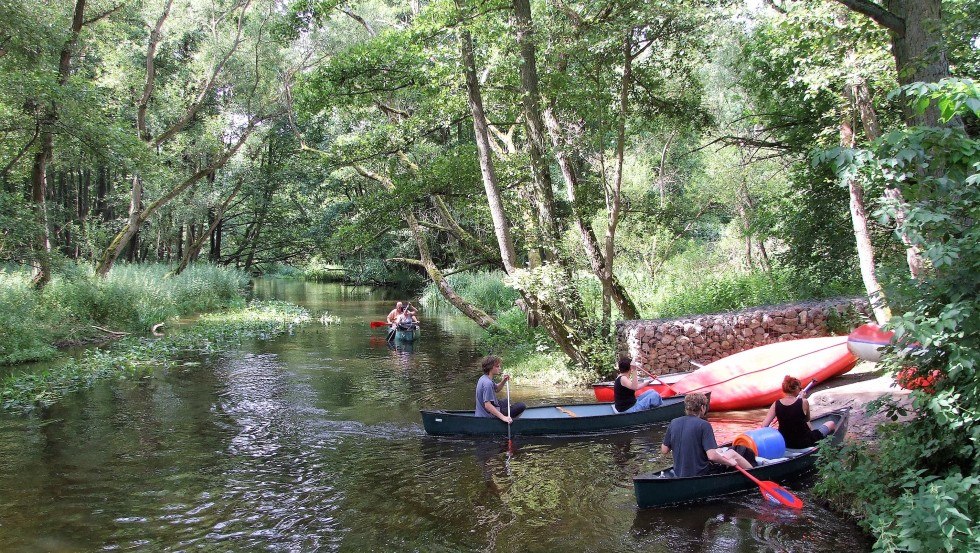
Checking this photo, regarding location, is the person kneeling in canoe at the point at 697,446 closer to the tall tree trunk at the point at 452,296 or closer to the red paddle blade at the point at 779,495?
the red paddle blade at the point at 779,495

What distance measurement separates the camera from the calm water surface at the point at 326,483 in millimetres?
5984

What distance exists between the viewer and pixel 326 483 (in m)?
7.59

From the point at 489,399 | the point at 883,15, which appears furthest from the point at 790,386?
the point at 489,399

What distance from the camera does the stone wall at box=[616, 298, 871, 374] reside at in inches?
475

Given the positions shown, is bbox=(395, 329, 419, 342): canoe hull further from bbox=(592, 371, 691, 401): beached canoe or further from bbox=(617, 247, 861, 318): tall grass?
bbox=(592, 371, 691, 401): beached canoe

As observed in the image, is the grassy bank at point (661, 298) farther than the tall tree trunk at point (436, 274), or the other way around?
the tall tree trunk at point (436, 274)

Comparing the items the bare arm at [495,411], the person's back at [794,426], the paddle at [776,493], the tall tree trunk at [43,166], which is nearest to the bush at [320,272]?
the tall tree trunk at [43,166]

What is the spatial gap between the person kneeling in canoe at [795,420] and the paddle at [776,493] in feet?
3.26

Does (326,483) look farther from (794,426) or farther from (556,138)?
(556,138)

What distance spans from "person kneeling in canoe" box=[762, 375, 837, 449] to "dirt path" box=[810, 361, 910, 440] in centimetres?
87

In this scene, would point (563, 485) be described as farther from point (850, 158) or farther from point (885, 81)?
point (885, 81)

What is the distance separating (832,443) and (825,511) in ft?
3.02

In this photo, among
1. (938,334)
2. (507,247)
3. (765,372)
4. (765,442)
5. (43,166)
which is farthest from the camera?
(43,166)

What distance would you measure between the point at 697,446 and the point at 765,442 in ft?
3.68
